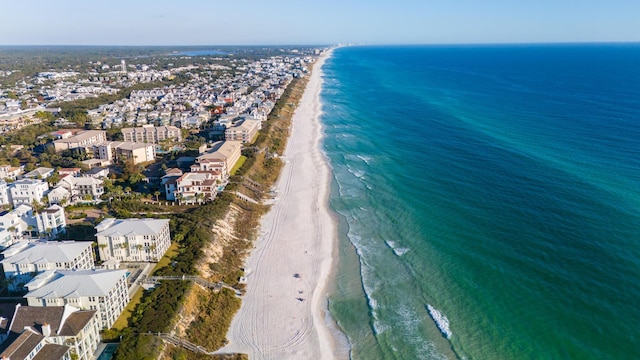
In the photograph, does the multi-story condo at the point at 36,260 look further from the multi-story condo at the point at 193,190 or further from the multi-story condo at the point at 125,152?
the multi-story condo at the point at 125,152

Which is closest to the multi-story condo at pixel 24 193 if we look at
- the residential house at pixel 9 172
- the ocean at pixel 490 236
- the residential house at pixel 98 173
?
the residential house at pixel 98 173

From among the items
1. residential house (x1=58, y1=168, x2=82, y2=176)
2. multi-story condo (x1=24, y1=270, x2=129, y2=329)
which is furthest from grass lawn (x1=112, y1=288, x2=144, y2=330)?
residential house (x1=58, y1=168, x2=82, y2=176)

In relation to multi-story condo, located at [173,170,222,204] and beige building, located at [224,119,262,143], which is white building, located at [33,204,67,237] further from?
beige building, located at [224,119,262,143]

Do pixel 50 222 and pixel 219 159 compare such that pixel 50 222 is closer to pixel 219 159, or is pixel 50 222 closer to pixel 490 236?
pixel 219 159

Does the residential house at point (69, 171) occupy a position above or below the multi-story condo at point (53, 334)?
below

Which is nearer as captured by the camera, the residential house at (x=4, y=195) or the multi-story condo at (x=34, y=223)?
the multi-story condo at (x=34, y=223)

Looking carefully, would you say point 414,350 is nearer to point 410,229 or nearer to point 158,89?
point 410,229
